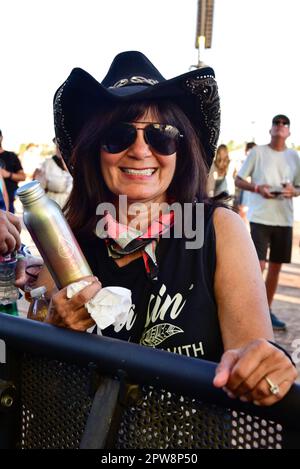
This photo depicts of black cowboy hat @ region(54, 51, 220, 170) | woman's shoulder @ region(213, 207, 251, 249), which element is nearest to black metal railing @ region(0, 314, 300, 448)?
woman's shoulder @ region(213, 207, 251, 249)

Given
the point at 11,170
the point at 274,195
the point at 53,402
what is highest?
the point at 53,402

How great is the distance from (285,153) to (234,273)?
3949 mm

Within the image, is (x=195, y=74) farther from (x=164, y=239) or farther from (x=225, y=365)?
(x=225, y=365)

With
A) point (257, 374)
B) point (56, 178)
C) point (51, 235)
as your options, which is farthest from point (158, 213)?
point (56, 178)

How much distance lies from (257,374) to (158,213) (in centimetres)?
95

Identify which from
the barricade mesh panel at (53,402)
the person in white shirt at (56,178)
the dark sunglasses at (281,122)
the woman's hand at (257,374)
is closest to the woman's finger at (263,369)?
the woman's hand at (257,374)

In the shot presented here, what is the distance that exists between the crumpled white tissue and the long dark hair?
0.70 metres

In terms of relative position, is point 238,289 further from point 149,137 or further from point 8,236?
Result: point 8,236

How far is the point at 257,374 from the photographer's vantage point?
0.85 m

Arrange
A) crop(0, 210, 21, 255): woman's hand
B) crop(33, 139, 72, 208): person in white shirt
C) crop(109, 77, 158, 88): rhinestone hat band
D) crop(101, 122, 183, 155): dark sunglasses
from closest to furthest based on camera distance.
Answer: crop(0, 210, 21, 255): woman's hand, crop(101, 122, 183, 155): dark sunglasses, crop(109, 77, 158, 88): rhinestone hat band, crop(33, 139, 72, 208): person in white shirt

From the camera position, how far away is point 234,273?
1.47 m

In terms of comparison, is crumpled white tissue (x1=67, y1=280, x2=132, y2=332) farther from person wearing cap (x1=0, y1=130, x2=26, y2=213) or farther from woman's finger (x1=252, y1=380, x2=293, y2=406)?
person wearing cap (x1=0, y1=130, x2=26, y2=213)

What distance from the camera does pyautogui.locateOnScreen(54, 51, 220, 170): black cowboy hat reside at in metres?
1.66

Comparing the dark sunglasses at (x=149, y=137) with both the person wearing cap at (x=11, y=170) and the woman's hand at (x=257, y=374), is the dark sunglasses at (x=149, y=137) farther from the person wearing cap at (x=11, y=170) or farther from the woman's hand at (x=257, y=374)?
the person wearing cap at (x=11, y=170)
